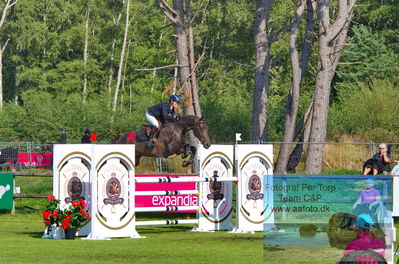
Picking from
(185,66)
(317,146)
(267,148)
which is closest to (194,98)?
(185,66)

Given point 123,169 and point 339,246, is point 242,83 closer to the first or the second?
point 123,169

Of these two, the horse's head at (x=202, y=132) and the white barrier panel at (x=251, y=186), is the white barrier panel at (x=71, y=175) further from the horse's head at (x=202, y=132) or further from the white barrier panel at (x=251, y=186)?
the white barrier panel at (x=251, y=186)

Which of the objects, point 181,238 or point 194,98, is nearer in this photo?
point 181,238

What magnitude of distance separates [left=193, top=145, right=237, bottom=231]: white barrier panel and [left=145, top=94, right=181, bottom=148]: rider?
1.53 metres

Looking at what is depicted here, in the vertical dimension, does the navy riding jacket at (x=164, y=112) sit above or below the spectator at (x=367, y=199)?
above

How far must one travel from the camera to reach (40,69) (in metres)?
67.2

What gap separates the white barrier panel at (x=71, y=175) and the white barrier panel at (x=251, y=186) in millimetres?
3223

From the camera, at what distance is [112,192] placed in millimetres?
17125

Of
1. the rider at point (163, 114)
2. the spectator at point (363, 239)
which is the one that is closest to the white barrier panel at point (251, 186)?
the rider at point (163, 114)

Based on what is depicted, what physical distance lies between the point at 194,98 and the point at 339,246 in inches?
858

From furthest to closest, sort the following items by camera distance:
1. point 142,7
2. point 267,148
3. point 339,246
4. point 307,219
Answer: point 142,7
point 267,148
point 307,219
point 339,246

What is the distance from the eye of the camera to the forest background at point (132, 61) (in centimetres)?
5091

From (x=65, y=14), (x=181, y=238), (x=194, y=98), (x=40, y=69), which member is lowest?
(x=181, y=238)

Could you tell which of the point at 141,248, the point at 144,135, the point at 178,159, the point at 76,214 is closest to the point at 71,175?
the point at 76,214
